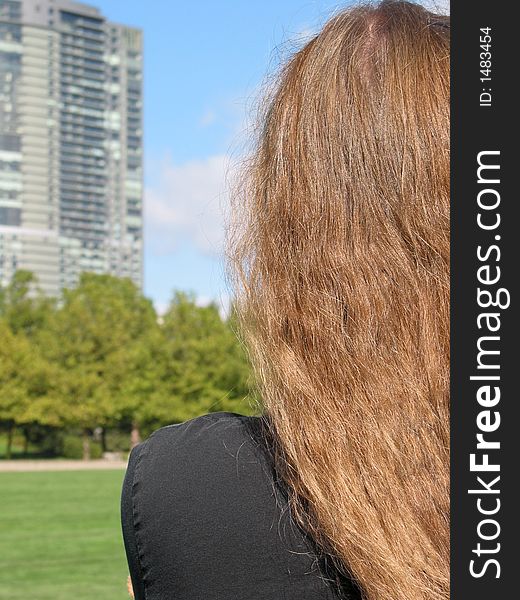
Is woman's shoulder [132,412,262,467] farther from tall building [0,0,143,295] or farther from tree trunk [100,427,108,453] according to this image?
tall building [0,0,143,295]

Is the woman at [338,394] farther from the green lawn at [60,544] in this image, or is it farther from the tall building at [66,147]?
the tall building at [66,147]

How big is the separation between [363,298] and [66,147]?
12089cm

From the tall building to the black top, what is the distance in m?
112

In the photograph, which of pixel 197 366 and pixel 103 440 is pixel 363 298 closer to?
pixel 197 366

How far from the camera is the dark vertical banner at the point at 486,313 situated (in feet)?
3.45

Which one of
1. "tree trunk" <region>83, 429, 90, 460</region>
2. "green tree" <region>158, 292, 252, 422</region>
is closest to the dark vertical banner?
"green tree" <region>158, 292, 252, 422</region>

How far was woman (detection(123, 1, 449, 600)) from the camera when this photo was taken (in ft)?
3.86

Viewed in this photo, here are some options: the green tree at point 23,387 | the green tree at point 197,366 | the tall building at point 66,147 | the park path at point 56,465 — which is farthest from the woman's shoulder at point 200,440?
the tall building at point 66,147

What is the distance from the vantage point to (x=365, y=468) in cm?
118

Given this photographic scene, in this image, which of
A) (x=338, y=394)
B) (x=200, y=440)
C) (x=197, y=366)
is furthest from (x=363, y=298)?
(x=197, y=366)

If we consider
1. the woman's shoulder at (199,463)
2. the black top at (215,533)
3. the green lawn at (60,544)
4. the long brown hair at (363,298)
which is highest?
the long brown hair at (363,298)

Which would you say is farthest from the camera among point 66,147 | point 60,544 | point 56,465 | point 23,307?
point 66,147

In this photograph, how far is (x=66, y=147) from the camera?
118 m

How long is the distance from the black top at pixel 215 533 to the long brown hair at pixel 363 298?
0.04 meters
